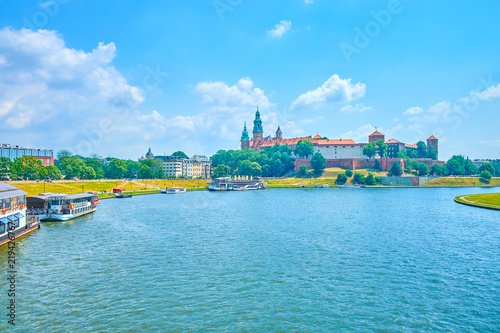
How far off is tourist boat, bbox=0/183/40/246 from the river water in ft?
5.59

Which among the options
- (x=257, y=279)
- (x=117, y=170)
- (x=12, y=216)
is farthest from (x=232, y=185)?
(x=257, y=279)

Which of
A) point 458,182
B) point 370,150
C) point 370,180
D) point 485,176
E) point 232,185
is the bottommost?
point 232,185

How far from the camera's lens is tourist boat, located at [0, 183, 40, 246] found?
4128 cm

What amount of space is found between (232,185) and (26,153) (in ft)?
347

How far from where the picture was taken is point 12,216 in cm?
4384

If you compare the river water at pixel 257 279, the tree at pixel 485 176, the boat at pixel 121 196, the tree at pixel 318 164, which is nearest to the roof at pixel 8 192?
the river water at pixel 257 279

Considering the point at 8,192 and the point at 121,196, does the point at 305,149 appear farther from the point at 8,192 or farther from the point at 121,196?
the point at 8,192

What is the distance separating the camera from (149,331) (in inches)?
793

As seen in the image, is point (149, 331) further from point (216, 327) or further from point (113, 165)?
point (113, 165)

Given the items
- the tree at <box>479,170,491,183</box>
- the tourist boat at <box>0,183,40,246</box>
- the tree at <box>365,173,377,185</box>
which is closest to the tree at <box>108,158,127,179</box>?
the tourist boat at <box>0,183,40,246</box>

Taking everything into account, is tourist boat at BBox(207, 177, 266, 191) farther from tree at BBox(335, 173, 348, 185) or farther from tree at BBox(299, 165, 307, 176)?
tree at BBox(335, 173, 348, 185)

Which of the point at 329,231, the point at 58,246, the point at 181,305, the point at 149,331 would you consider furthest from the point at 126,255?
the point at 329,231

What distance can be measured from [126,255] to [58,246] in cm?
934

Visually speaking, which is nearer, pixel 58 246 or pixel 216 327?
pixel 216 327
